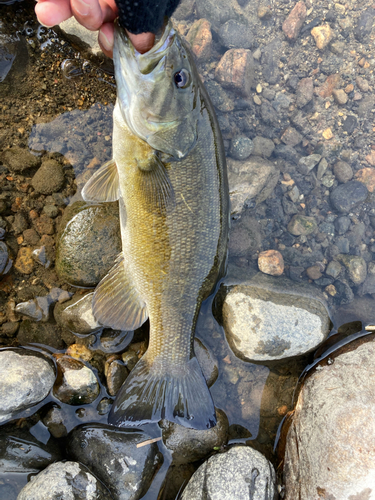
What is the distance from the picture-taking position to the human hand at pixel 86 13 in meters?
2.12

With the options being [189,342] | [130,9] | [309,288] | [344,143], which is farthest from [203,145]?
[344,143]

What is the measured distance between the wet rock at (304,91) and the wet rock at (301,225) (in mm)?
1588

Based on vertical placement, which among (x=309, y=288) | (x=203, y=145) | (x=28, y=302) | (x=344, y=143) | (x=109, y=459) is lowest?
(x=309, y=288)

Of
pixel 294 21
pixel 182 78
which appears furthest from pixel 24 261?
pixel 294 21

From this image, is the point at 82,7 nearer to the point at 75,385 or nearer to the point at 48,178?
the point at 48,178

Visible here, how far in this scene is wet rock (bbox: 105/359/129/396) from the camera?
3113mm

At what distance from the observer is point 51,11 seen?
2.22 metres

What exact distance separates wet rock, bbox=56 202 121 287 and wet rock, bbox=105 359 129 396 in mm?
886

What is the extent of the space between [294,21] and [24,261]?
4755mm

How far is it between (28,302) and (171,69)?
2.66m

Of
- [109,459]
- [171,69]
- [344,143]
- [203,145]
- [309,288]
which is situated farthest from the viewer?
[344,143]

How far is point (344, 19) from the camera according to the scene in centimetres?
433

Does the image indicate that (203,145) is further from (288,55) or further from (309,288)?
(288,55)

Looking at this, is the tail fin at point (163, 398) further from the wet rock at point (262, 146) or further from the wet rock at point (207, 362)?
the wet rock at point (262, 146)
